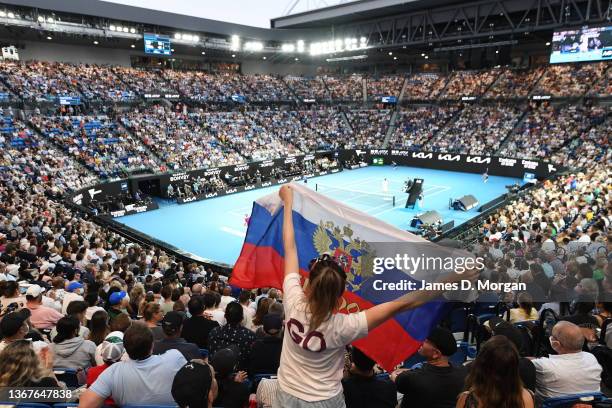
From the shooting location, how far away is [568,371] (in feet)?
12.2

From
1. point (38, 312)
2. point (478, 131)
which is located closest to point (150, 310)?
point (38, 312)

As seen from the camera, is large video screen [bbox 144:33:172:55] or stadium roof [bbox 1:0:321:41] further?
large video screen [bbox 144:33:172:55]

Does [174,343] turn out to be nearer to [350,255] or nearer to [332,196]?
[350,255]

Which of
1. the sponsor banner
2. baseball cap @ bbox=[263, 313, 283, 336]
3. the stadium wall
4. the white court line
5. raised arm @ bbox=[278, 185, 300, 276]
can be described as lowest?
the white court line

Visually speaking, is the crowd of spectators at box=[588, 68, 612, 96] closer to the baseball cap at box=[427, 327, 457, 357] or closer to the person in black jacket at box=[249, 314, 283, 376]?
the baseball cap at box=[427, 327, 457, 357]

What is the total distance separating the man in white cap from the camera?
279 inches

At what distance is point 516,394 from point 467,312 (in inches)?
159

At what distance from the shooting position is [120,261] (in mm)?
13703

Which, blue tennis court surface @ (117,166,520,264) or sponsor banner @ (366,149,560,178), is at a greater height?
sponsor banner @ (366,149,560,178)

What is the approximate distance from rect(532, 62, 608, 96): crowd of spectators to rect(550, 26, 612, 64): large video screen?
420 inches

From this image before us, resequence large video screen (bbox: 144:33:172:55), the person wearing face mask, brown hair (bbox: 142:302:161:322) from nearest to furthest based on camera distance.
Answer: the person wearing face mask < brown hair (bbox: 142:302:161:322) < large video screen (bbox: 144:33:172:55)

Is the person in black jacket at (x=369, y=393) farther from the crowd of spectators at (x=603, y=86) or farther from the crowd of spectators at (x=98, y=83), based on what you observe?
the crowd of spectators at (x=603, y=86)

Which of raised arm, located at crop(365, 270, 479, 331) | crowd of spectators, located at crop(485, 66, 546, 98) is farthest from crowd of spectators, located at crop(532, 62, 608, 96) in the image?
raised arm, located at crop(365, 270, 479, 331)

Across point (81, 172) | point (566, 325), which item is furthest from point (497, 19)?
point (566, 325)
